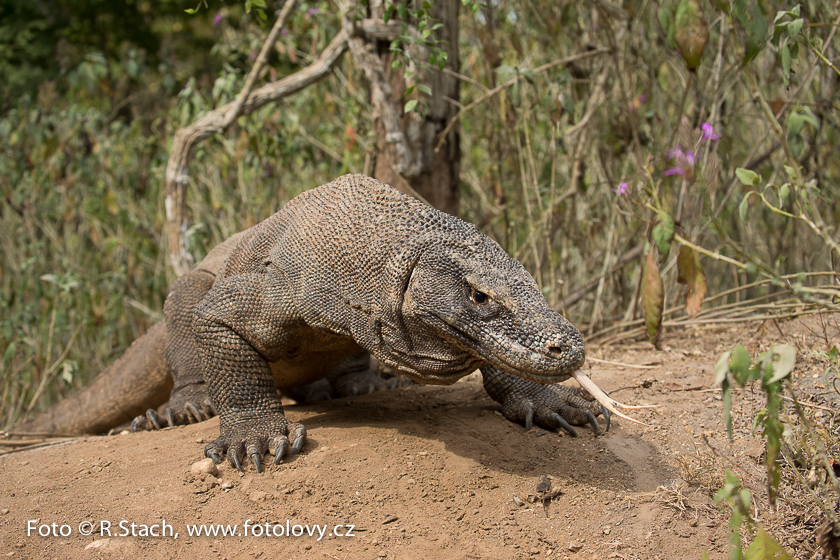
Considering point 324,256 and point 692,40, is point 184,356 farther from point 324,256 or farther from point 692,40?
point 692,40

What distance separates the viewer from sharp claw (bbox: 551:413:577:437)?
3061 mm

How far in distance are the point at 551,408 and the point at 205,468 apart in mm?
1585

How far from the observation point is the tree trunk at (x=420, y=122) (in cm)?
445

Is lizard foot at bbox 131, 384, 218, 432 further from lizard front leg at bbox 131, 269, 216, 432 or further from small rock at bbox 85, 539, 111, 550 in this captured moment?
small rock at bbox 85, 539, 111, 550

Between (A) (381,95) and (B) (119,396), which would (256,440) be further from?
(A) (381,95)

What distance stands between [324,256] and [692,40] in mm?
1781

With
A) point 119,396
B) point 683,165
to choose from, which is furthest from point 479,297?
point 119,396

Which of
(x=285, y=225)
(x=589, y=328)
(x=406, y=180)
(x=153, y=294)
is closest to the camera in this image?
(x=285, y=225)

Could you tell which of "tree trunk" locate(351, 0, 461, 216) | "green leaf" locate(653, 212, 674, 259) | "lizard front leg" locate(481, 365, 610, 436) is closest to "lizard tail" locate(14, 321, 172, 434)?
"tree trunk" locate(351, 0, 461, 216)

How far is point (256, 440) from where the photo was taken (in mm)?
2916

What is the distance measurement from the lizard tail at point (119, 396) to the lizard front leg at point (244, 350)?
1.39 m

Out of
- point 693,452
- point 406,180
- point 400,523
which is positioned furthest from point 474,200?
point 400,523

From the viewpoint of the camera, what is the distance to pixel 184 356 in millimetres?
3945

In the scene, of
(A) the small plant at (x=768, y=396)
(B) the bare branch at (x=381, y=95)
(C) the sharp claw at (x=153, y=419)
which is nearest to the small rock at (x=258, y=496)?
(C) the sharp claw at (x=153, y=419)
